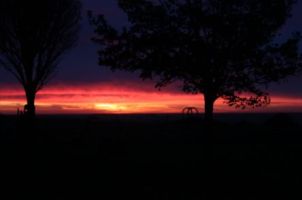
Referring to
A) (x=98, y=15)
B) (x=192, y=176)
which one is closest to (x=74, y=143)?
(x=98, y=15)

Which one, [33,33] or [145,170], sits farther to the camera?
[33,33]

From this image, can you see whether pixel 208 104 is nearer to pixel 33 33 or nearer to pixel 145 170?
pixel 145 170

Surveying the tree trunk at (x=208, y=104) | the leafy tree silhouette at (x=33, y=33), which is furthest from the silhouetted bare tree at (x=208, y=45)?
the leafy tree silhouette at (x=33, y=33)

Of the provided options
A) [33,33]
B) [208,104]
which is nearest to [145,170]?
[208,104]

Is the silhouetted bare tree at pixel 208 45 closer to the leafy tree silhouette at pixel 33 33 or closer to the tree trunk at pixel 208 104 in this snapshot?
the tree trunk at pixel 208 104

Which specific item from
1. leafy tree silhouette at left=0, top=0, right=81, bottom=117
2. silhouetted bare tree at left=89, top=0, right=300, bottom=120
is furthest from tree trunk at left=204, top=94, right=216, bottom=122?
leafy tree silhouette at left=0, top=0, right=81, bottom=117

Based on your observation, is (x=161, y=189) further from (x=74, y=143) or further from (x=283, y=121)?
(x=283, y=121)

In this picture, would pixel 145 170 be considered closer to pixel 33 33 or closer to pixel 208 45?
pixel 208 45

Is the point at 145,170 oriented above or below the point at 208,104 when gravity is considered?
below

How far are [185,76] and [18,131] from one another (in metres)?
10.3

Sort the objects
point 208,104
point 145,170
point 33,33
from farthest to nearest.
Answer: point 33,33 → point 208,104 → point 145,170

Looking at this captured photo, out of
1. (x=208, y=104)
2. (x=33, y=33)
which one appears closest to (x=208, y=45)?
(x=208, y=104)

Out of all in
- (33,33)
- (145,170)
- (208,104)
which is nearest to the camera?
(145,170)

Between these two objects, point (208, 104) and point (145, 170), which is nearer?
point (145, 170)
